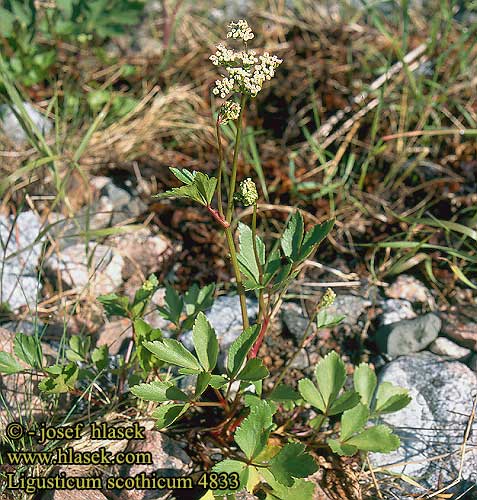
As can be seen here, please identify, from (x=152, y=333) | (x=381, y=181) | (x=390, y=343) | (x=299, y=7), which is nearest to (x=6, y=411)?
(x=152, y=333)

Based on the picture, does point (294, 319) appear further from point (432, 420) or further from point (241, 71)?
point (241, 71)

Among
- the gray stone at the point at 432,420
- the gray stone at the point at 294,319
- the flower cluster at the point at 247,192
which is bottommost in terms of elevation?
the gray stone at the point at 432,420

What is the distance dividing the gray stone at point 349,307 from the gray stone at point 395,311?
0.08m

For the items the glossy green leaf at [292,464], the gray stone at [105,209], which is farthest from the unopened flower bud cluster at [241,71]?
the gray stone at [105,209]

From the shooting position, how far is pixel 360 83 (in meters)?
3.66

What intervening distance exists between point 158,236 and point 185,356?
133 centimetres

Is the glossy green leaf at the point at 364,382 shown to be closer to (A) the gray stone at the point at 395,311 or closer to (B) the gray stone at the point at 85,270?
(A) the gray stone at the point at 395,311

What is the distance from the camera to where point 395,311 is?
277 centimetres

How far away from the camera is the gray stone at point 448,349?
2.62 m

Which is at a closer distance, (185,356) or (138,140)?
(185,356)

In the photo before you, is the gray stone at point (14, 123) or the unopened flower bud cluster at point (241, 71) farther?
the gray stone at point (14, 123)

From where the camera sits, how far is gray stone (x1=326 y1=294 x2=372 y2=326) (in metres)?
2.77

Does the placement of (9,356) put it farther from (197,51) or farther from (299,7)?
(299,7)

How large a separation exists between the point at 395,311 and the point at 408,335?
0.16 m
